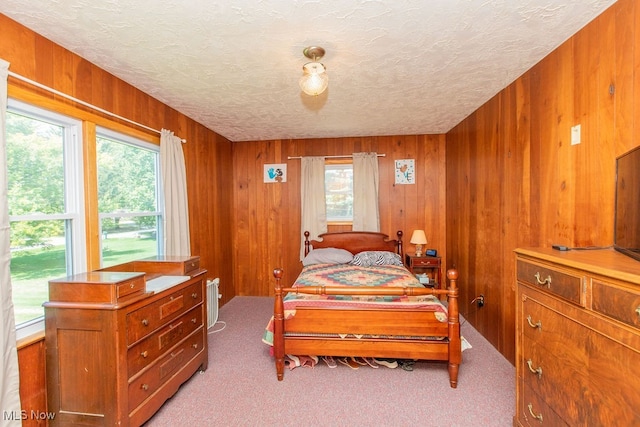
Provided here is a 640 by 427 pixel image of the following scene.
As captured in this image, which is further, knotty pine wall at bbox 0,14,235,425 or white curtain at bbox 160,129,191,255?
white curtain at bbox 160,129,191,255

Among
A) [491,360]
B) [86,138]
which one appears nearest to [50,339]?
[86,138]

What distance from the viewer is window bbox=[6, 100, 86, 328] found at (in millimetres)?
1658

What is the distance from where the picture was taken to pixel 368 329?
7.18 feet

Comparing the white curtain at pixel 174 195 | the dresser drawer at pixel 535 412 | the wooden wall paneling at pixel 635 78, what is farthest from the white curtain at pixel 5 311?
the wooden wall paneling at pixel 635 78

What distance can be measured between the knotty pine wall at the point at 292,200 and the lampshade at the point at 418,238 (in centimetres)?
32

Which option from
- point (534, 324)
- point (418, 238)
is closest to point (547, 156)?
point (534, 324)

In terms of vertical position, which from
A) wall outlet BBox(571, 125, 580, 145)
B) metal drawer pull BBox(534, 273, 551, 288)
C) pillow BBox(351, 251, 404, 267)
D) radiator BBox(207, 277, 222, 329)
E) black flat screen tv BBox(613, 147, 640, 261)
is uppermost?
wall outlet BBox(571, 125, 580, 145)

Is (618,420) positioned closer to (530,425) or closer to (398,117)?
(530,425)

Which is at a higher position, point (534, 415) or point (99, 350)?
point (99, 350)

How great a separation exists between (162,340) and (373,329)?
58.7 inches

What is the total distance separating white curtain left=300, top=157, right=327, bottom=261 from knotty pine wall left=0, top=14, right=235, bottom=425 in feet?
3.86

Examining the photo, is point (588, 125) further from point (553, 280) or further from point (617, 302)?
point (617, 302)

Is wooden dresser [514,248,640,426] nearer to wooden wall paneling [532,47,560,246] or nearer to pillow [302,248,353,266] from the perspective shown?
wooden wall paneling [532,47,560,246]

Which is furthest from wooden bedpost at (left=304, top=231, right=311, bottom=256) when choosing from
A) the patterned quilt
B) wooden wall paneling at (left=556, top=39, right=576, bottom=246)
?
wooden wall paneling at (left=556, top=39, right=576, bottom=246)
